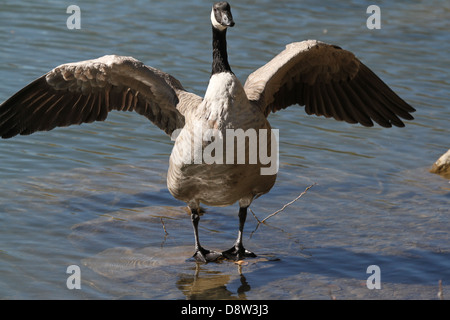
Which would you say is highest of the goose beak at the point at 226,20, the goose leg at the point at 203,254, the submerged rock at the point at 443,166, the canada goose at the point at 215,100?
the goose beak at the point at 226,20

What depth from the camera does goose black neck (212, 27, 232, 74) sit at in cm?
732

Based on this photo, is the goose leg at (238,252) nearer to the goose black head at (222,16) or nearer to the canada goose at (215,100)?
the canada goose at (215,100)

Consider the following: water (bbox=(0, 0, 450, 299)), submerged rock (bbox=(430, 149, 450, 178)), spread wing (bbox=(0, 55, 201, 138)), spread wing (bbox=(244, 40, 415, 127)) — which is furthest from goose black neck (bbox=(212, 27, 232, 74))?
submerged rock (bbox=(430, 149, 450, 178))

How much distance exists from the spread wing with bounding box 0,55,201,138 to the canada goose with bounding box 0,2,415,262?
0.4 inches

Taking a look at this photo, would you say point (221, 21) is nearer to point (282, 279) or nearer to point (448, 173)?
point (282, 279)

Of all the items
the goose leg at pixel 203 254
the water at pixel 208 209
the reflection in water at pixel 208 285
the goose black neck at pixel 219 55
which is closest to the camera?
the reflection in water at pixel 208 285

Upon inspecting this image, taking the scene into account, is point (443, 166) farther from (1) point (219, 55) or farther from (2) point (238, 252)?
(1) point (219, 55)

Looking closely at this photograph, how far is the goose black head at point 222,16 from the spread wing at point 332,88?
898 mm

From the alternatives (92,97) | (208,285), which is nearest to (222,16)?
(92,97)

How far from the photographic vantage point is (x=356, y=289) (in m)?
7.21

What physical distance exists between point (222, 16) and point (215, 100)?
0.85 m

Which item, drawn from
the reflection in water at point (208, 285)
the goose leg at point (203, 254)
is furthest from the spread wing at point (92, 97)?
the reflection in water at point (208, 285)

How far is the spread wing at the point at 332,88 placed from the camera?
27.1 ft
